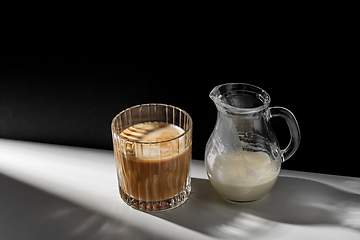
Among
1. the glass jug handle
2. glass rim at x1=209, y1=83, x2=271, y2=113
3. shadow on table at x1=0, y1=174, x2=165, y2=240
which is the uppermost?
glass rim at x1=209, y1=83, x2=271, y2=113

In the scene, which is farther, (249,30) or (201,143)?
(201,143)

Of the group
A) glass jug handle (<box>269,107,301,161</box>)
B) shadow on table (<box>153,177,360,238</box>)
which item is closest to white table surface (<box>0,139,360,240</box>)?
shadow on table (<box>153,177,360,238</box>)

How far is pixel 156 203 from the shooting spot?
829 millimetres

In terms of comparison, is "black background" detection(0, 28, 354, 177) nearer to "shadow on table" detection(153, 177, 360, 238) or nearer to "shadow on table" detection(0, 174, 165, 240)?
"shadow on table" detection(153, 177, 360, 238)

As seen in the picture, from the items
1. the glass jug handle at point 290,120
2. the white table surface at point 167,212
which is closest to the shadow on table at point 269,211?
the white table surface at point 167,212

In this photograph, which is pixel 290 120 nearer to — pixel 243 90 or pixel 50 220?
pixel 243 90

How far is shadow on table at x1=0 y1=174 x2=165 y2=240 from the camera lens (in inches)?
30.0

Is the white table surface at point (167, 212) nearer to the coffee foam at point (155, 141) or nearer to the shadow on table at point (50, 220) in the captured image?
the shadow on table at point (50, 220)

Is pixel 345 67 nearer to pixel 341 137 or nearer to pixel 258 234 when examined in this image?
A: pixel 341 137

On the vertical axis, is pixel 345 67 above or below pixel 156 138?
above

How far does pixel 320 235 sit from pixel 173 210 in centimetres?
29

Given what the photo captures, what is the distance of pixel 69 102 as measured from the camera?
1063 millimetres

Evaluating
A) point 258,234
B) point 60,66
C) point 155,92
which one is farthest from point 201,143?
point 60,66

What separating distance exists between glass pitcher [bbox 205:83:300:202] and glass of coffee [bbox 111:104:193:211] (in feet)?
0.23
